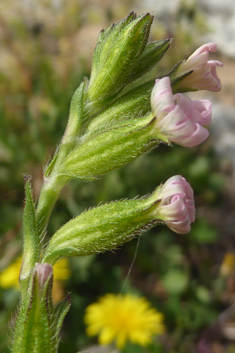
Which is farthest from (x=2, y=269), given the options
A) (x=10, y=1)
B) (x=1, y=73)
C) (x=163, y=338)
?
(x=10, y=1)

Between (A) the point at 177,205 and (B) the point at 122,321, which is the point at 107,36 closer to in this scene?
(A) the point at 177,205

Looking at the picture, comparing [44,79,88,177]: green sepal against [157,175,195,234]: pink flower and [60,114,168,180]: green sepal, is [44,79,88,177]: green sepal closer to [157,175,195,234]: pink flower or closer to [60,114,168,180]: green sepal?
[60,114,168,180]: green sepal

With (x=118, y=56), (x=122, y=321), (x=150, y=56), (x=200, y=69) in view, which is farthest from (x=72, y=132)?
(x=122, y=321)

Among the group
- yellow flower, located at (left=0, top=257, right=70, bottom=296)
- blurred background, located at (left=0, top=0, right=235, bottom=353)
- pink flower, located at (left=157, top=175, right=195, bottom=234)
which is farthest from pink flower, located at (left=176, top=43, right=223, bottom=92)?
yellow flower, located at (left=0, top=257, right=70, bottom=296)

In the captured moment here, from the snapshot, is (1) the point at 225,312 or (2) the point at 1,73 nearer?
(1) the point at 225,312

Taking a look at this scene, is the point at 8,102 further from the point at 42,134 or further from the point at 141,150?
the point at 141,150

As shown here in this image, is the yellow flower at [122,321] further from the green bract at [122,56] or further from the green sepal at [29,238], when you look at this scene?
the green bract at [122,56]

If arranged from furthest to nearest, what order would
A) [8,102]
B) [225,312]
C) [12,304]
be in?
[8,102] → [225,312] → [12,304]
